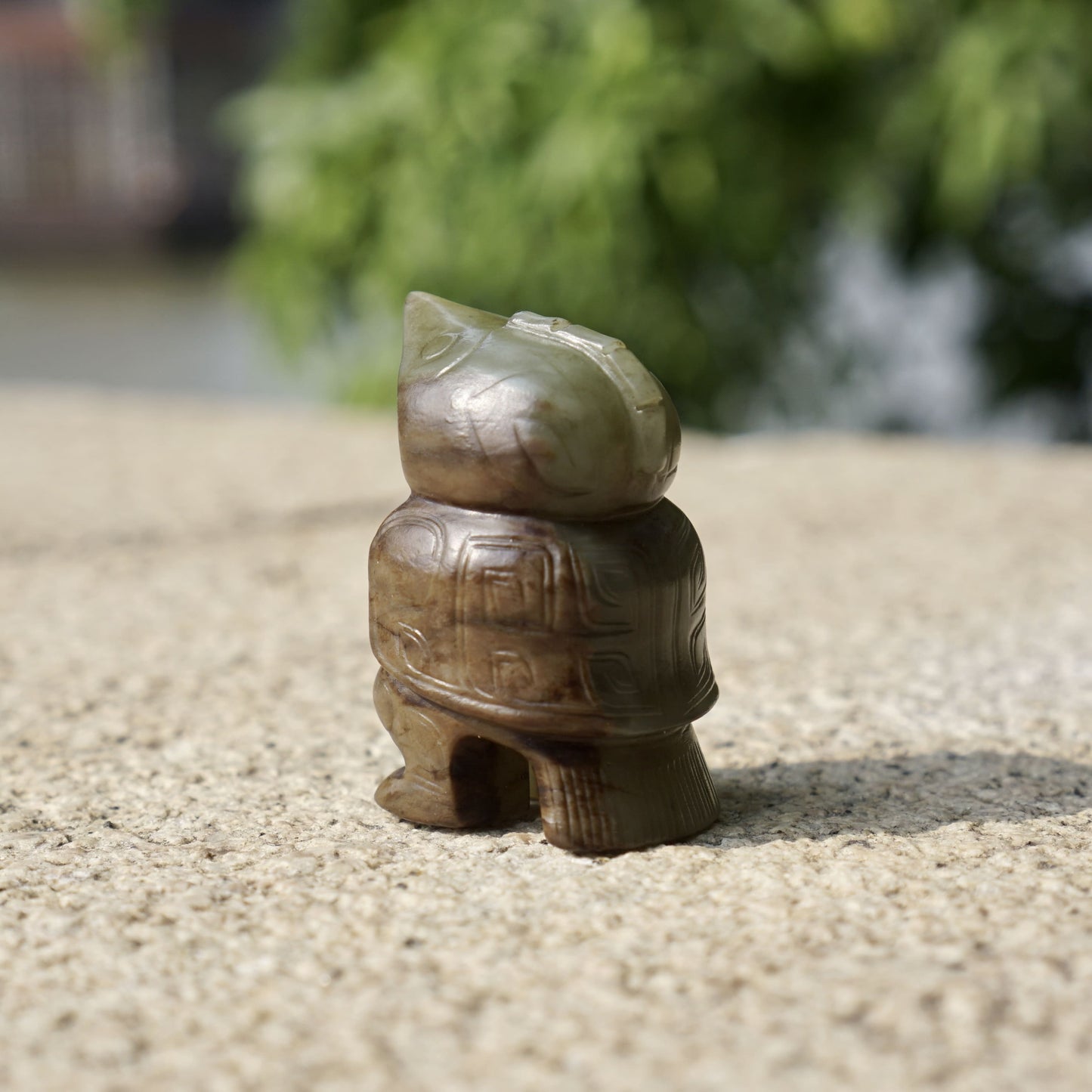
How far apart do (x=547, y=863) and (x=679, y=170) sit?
405cm

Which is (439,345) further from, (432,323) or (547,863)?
(547,863)

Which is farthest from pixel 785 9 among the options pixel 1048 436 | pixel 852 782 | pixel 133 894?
pixel 133 894

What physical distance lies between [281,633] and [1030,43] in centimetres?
388

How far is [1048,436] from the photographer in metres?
6.24

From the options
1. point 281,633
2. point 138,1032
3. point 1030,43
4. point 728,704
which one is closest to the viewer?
point 138,1032

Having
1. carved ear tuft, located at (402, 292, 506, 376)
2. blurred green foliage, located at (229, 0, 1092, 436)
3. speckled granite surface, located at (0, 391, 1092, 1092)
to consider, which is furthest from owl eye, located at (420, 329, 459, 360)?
blurred green foliage, located at (229, 0, 1092, 436)

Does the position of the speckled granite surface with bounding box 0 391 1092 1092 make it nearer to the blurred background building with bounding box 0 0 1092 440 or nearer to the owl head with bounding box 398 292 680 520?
Result: the owl head with bounding box 398 292 680 520

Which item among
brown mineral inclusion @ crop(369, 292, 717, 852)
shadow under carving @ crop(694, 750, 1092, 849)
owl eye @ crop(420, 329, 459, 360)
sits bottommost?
shadow under carving @ crop(694, 750, 1092, 849)

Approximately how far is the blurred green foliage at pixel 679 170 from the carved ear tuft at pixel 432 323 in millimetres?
3524

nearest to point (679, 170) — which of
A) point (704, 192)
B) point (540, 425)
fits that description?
point (704, 192)

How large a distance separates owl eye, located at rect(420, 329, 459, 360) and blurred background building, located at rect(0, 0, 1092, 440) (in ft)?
11.7

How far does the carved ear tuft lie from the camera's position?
165 centimetres

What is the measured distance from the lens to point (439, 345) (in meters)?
1.64

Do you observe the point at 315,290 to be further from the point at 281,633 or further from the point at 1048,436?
the point at 281,633
